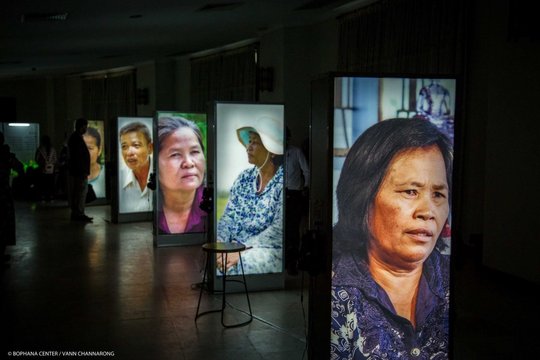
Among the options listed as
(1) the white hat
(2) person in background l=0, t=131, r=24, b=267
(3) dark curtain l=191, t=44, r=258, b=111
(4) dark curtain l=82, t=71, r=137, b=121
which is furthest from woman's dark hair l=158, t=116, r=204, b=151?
(4) dark curtain l=82, t=71, r=137, b=121

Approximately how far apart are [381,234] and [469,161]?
446cm

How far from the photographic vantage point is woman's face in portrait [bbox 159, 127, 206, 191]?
8211 mm

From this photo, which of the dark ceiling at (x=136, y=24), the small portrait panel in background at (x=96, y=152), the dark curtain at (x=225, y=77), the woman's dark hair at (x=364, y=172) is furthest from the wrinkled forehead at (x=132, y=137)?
the woman's dark hair at (x=364, y=172)

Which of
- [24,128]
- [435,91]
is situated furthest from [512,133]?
[24,128]

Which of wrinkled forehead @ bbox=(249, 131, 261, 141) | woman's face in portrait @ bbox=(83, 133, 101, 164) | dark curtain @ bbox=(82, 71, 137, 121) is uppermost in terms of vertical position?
dark curtain @ bbox=(82, 71, 137, 121)

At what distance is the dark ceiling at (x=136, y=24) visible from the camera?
26.3 ft

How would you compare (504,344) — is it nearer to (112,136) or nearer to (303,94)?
(303,94)

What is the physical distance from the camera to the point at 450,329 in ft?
11.7

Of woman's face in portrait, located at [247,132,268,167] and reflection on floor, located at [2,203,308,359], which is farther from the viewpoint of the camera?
woman's face in portrait, located at [247,132,268,167]

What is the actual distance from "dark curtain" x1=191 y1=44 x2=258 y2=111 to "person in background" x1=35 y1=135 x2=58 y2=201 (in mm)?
3601

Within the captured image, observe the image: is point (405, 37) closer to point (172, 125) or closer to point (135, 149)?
point (172, 125)

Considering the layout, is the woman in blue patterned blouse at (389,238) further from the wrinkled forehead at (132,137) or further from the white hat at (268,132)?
the wrinkled forehead at (132,137)

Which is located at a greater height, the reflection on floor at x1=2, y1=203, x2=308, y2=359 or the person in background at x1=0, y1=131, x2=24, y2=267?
the person in background at x1=0, y1=131, x2=24, y2=267

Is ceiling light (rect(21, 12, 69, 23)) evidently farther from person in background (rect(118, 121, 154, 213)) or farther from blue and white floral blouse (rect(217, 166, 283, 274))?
blue and white floral blouse (rect(217, 166, 283, 274))
